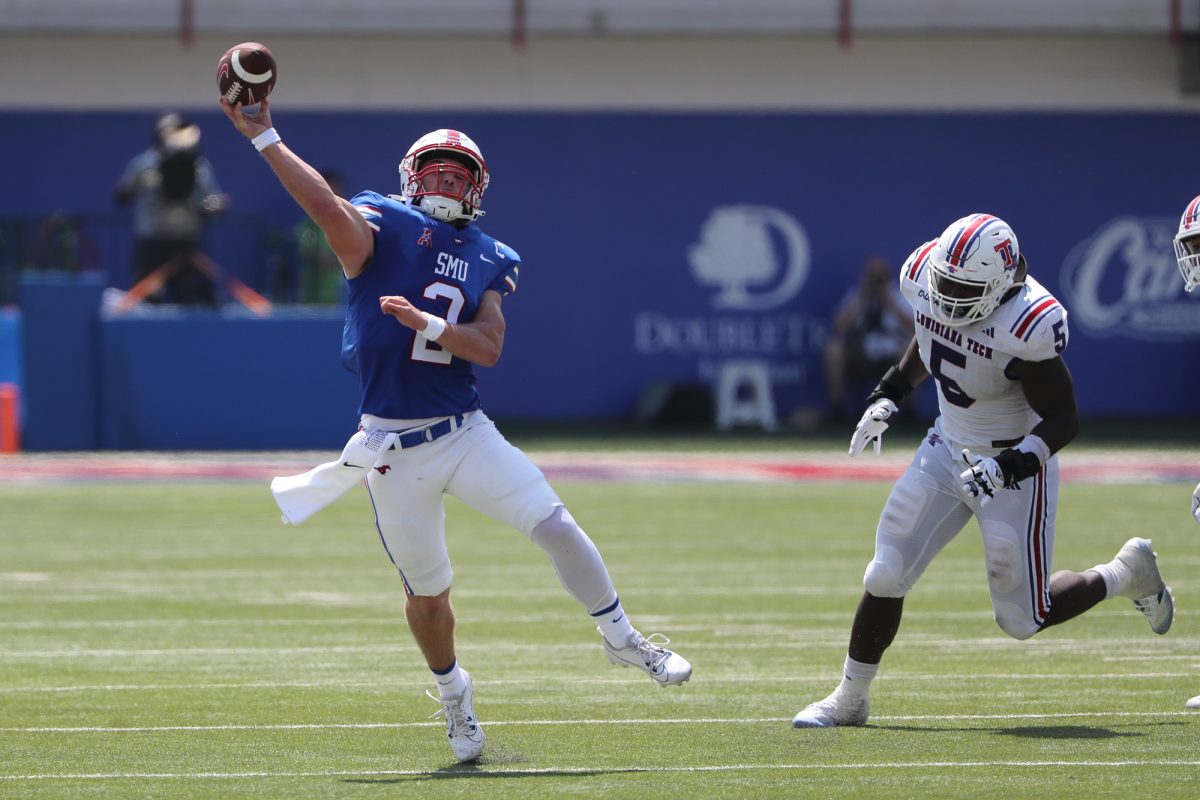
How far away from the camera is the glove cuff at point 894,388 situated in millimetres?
6961

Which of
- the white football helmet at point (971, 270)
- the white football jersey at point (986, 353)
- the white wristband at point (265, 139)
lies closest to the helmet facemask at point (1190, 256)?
the white football jersey at point (986, 353)

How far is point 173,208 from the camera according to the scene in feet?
57.2

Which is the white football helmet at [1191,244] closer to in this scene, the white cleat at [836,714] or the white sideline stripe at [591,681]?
the white sideline stripe at [591,681]

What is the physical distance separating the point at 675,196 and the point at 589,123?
118cm

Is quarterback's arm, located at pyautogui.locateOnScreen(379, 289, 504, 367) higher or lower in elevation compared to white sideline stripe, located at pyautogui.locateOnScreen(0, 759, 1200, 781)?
higher

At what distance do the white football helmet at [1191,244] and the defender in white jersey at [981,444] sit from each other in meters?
0.59

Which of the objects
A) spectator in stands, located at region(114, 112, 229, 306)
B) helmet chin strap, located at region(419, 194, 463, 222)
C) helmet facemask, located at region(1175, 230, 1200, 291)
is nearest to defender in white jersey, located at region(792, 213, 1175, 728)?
helmet facemask, located at region(1175, 230, 1200, 291)

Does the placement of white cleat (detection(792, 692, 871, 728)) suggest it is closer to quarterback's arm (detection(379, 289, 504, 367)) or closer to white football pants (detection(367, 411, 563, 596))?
white football pants (detection(367, 411, 563, 596))

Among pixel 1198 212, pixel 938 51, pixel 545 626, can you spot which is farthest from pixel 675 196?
pixel 1198 212

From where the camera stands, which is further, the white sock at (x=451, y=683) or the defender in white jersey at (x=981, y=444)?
the defender in white jersey at (x=981, y=444)

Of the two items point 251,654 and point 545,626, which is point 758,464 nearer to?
point 545,626

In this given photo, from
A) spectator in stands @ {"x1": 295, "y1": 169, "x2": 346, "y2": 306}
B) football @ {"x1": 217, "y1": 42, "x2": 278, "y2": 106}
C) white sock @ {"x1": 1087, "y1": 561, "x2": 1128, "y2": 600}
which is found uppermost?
football @ {"x1": 217, "y1": 42, "x2": 278, "y2": 106}

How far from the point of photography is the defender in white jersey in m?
6.35

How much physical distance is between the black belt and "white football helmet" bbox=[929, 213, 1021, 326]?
1651 millimetres
